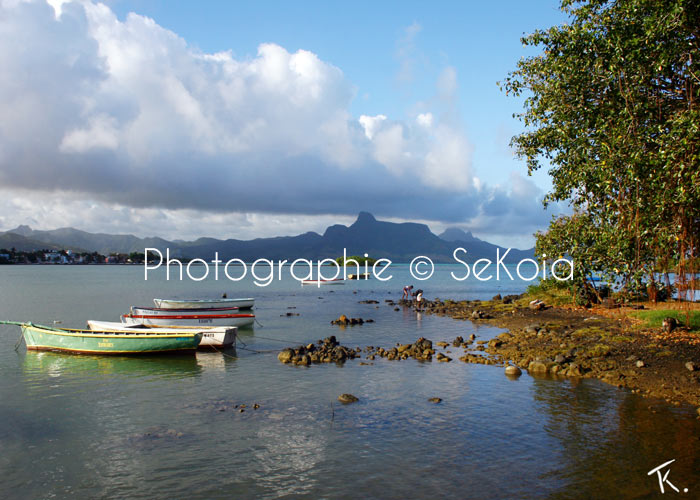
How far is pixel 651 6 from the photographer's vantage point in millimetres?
16266

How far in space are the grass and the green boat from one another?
89.8 feet

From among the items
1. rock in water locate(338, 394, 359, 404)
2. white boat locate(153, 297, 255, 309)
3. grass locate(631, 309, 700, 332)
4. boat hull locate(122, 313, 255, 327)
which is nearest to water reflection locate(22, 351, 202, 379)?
boat hull locate(122, 313, 255, 327)

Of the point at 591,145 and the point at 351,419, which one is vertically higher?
the point at 591,145

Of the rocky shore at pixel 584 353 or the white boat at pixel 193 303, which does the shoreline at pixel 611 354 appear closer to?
the rocky shore at pixel 584 353

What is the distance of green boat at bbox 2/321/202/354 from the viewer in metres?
29.7

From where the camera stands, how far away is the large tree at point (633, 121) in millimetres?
14852

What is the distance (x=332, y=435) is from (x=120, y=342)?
18904 millimetres

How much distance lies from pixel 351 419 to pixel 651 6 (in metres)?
17.3

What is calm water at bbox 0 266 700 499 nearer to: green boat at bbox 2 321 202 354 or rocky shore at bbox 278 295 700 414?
rocky shore at bbox 278 295 700 414

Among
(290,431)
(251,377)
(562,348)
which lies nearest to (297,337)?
(251,377)

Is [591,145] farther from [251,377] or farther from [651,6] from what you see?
[251,377]

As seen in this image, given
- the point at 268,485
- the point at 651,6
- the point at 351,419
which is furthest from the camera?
the point at 351,419

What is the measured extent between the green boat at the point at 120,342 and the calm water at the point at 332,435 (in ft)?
9.56

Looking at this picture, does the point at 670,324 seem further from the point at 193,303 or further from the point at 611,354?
the point at 193,303
